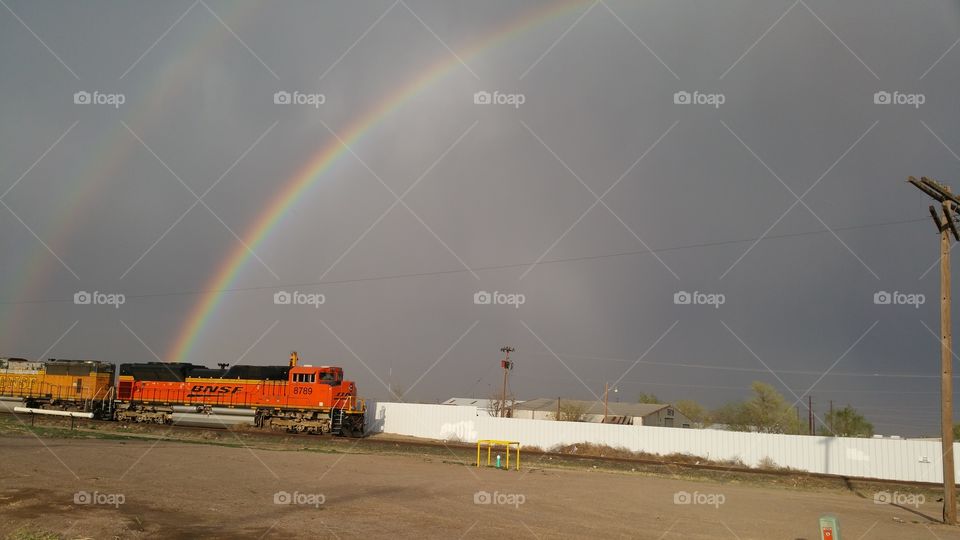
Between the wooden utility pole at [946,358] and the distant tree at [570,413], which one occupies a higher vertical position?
the wooden utility pole at [946,358]

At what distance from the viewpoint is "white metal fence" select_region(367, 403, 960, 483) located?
34.3m

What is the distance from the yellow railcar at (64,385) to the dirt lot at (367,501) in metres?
20.7

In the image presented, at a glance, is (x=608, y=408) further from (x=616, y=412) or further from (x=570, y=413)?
(x=570, y=413)

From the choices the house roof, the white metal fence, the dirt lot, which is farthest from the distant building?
the dirt lot

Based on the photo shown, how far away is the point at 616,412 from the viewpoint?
90.6 m

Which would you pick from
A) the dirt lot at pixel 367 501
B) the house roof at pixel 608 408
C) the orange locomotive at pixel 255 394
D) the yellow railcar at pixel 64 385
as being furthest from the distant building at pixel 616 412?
the dirt lot at pixel 367 501

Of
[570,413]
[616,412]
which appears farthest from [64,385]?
[616,412]

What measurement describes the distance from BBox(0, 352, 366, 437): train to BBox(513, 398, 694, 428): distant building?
152 ft

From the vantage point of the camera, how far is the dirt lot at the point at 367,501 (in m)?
12.4

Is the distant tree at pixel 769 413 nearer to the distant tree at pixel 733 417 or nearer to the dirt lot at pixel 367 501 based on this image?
the distant tree at pixel 733 417

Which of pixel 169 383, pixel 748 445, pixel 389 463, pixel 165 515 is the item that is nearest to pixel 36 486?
pixel 165 515

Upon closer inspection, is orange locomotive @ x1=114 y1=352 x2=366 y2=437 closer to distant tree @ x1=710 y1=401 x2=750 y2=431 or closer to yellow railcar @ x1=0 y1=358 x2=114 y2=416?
yellow railcar @ x1=0 y1=358 x2=114 y2=416

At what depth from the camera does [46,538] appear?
10391 millimetres

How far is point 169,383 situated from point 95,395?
644 centimetres
